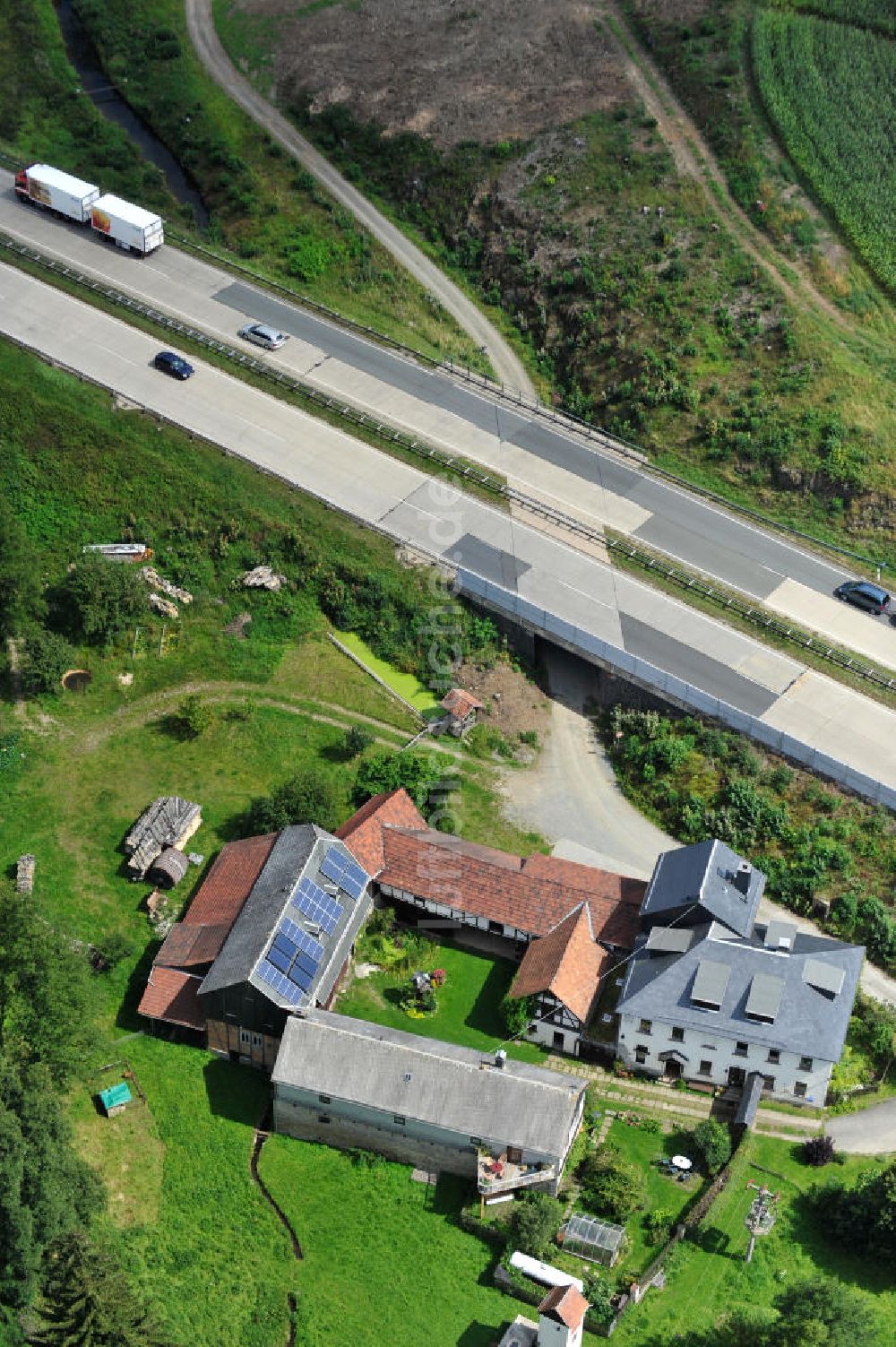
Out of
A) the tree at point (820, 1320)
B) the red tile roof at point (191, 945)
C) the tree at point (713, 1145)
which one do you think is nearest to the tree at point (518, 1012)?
the tree at point (713, 1145)

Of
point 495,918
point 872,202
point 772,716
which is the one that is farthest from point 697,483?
point 495,918

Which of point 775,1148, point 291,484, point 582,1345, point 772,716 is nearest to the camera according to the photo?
point 582,1345

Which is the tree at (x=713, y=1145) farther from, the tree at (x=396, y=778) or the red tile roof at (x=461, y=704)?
the red tile roof at (x=461, y=704)

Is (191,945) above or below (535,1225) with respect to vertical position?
above

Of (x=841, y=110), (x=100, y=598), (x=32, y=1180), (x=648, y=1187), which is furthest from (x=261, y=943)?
(x=841, y=110)

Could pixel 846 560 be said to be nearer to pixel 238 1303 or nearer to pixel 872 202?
pixel 872 202

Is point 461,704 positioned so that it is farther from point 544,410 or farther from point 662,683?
point 544,410

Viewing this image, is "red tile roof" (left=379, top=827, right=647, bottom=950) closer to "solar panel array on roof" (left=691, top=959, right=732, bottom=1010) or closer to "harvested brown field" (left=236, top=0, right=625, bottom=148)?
"solar panel array on roof" (left=691, top=959, right=732, bottom=1010)
